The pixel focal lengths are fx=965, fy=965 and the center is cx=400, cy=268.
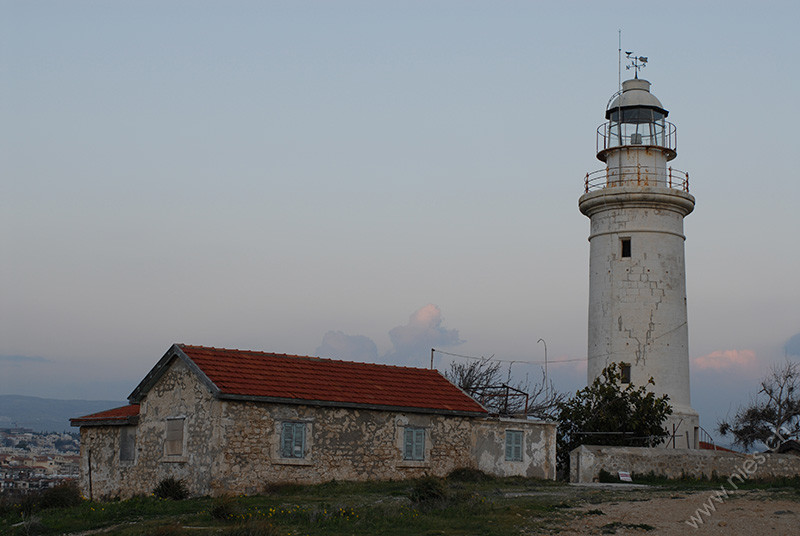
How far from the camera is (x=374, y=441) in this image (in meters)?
22.4

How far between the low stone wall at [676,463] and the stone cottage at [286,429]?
1.13 metres

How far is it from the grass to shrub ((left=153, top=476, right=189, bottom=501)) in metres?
0.88

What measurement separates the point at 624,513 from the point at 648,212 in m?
15.0

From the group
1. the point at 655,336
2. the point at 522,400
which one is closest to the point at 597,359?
the point at 655,336

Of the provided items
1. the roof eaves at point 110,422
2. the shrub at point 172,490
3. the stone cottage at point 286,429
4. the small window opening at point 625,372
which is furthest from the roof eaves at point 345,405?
the small window opening at point 625,372

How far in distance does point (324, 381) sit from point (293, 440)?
6.71 ft

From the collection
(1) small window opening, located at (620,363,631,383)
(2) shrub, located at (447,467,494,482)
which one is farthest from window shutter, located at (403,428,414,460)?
(1) small window opening, located at (620,363,631,383)

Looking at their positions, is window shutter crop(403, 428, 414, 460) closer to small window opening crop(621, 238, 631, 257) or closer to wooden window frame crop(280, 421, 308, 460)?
wooden window frame crop(280, 421, 308, 460)

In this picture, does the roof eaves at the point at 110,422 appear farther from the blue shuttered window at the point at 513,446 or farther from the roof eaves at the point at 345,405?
the blue shuttered window at the point at 513,446

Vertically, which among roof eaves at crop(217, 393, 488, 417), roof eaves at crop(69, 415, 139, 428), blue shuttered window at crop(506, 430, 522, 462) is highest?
roof eaves at crop(217, 393, 488, 417)

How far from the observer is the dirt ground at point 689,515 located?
13750mm

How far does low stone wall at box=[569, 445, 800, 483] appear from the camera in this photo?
24.1 m

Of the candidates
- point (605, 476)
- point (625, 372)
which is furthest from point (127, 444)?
point (625, 372)

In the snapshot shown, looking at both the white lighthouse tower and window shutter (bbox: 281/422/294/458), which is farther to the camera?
the white lighthouse tower
